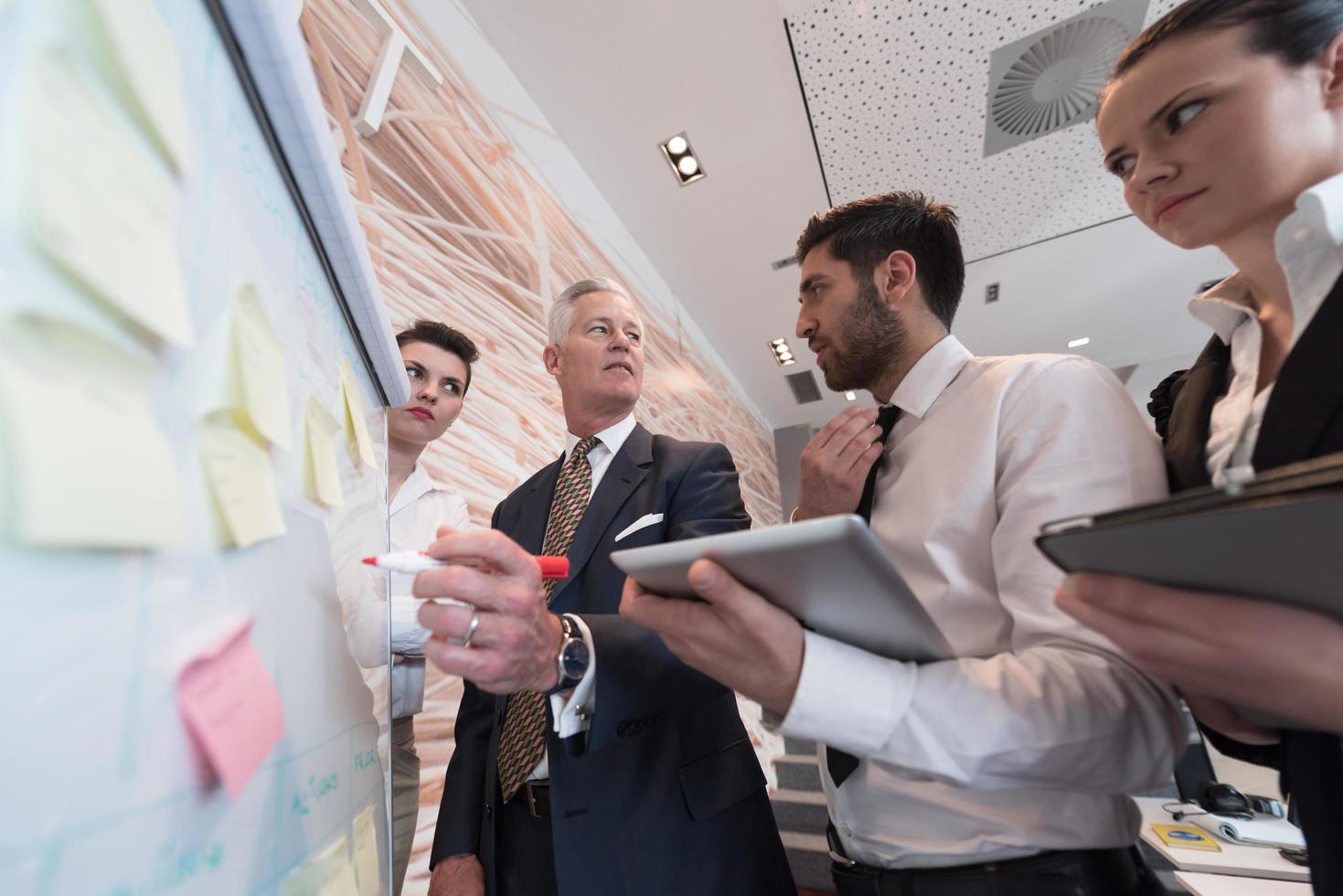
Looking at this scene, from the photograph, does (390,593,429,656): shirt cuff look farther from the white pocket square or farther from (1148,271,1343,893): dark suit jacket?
(1148,271,1343,893): dark suit jacket

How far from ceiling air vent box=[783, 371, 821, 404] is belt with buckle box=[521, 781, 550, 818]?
4350 mm

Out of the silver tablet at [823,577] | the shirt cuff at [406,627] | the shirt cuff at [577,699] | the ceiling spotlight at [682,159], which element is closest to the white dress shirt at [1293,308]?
the silver tablet at [823,577]

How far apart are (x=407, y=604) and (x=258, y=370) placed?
2.30 ft

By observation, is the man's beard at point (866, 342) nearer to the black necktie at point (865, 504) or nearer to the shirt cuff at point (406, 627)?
the black necktie at point (865, 504)

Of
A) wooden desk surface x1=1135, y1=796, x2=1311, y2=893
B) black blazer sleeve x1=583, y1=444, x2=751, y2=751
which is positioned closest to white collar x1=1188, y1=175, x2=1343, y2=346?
black blazer sleeve x1=583, y1=444, x2=751, y2=751

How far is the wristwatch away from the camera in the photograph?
717mm

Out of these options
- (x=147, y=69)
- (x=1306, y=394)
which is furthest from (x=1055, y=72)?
(x=147, y=69)

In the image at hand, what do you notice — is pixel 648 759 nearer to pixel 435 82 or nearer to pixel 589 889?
pixel 589 889

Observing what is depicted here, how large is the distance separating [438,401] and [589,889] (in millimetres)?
960

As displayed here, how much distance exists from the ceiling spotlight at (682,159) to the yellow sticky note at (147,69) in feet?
7.95

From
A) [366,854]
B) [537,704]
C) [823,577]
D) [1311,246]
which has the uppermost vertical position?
[1311,246]

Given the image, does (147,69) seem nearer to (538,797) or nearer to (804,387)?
(538,797)

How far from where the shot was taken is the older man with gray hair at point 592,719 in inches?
23.2

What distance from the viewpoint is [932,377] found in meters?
0.96
